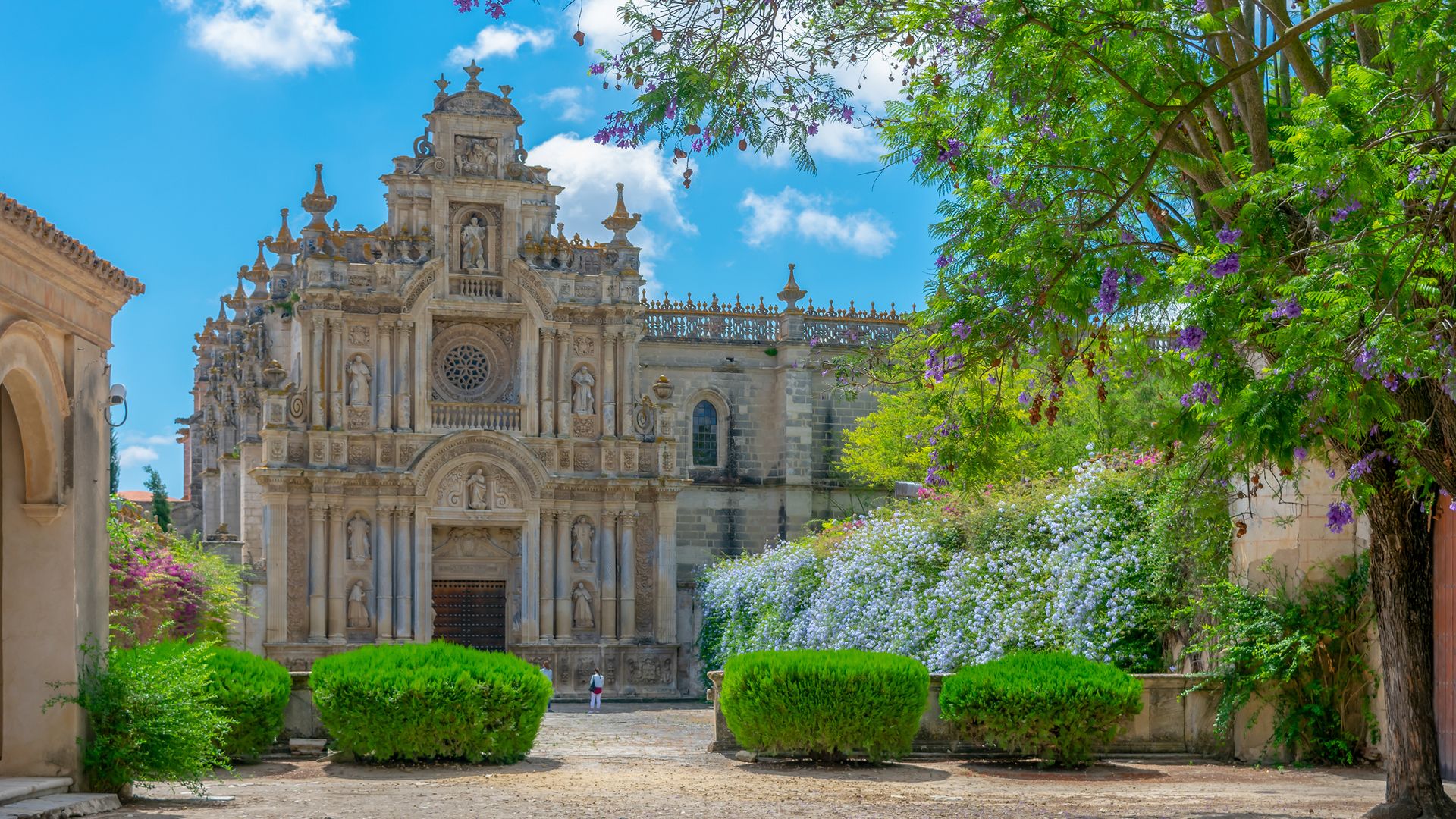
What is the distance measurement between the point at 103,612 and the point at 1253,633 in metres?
11.3

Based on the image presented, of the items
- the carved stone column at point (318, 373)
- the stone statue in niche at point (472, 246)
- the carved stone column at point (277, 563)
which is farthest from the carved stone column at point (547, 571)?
the stone statue in niche at point (472, 246)

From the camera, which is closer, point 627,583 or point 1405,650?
point 1405,650

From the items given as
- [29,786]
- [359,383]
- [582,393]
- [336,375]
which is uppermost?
[336,375]

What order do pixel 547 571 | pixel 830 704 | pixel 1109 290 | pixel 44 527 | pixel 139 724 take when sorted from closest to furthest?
pixel 1109 290 → pixel 44 527 → pixel 139 724 → pixel 830 704 → pixel 547 571

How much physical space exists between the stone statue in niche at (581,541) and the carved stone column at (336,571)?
4.83 m

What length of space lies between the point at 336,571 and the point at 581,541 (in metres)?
5.13

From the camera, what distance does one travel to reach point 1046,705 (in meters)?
16.3

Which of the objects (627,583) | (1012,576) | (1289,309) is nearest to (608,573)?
(627,583)

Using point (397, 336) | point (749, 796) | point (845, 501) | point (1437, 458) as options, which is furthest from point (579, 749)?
point (845, 501)

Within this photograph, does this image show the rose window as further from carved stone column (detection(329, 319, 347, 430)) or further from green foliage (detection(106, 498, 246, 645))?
green foliage (detection(106, 498, 246, 645))

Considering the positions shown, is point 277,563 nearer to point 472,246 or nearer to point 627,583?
point 627,583

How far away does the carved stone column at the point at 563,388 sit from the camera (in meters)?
34.8

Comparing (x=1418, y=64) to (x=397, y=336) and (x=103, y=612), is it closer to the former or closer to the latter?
(x=103, y=612)

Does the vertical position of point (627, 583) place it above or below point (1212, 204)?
below
